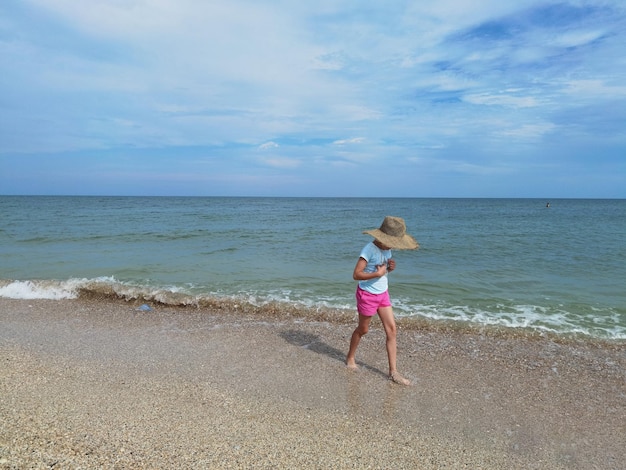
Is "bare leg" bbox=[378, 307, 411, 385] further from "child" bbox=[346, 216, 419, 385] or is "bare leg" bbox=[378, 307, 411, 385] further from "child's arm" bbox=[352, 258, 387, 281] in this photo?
"child's arm" bbox=[352, 258, 387, 281]

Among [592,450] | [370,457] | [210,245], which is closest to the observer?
[370,457]

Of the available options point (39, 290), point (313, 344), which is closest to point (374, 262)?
point (313, 344)

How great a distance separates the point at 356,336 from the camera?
5.06 meters

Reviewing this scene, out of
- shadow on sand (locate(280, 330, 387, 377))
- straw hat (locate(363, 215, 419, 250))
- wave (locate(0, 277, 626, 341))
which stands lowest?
wave (locate(0, 277, 626, 341))

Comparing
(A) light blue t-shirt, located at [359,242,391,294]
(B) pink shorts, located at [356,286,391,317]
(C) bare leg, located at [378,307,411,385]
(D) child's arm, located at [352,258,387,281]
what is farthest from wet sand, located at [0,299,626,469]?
(D) child's arm, located at [352,258,387,281]

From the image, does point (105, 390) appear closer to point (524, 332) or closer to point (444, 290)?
point (524, 332)

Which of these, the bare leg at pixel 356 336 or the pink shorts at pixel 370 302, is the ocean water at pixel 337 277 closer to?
the bare leg at pixel 356 336

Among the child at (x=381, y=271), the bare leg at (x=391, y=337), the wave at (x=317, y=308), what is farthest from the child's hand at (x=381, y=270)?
the wave at (x=317, y=308)

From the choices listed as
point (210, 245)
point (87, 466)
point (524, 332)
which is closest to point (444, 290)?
point (524, 332)

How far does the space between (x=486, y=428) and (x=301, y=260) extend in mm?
10147

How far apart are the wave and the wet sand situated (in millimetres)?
606

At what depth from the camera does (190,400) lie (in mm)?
4184

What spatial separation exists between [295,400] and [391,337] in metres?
1.30

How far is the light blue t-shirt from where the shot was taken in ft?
14.7
